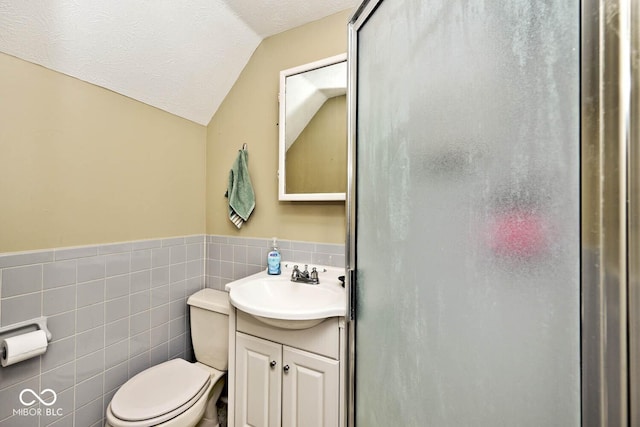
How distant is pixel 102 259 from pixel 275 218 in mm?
849

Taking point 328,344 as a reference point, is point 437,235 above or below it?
Answer: above

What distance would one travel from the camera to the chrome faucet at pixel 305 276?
1329 mm

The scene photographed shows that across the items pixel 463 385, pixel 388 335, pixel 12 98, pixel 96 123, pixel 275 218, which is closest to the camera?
pixel 463 385

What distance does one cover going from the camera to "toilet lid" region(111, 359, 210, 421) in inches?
41.4

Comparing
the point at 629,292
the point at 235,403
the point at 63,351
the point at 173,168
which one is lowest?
the point at 235,403

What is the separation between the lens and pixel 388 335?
62 cm

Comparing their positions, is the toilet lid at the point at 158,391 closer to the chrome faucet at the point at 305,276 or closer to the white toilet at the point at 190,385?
the white toilet at the point at 190,385

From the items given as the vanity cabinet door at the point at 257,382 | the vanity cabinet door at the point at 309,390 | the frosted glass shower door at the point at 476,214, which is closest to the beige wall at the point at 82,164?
the vanity cabinet door at the point at 257,382

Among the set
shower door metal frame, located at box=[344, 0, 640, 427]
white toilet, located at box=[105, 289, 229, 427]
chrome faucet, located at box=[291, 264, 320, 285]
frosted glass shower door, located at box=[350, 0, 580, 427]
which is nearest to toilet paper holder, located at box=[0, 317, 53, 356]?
white toilet, located at box=[105, 289, 229, 427]

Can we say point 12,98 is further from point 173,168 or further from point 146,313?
point 146,313

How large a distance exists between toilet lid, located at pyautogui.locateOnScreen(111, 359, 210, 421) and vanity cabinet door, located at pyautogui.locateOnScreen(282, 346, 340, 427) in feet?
1.47

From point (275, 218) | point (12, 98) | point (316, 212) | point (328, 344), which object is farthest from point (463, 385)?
point (12, 98)

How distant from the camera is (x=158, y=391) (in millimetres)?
1180

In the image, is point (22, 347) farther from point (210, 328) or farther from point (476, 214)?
point (476, 214)
